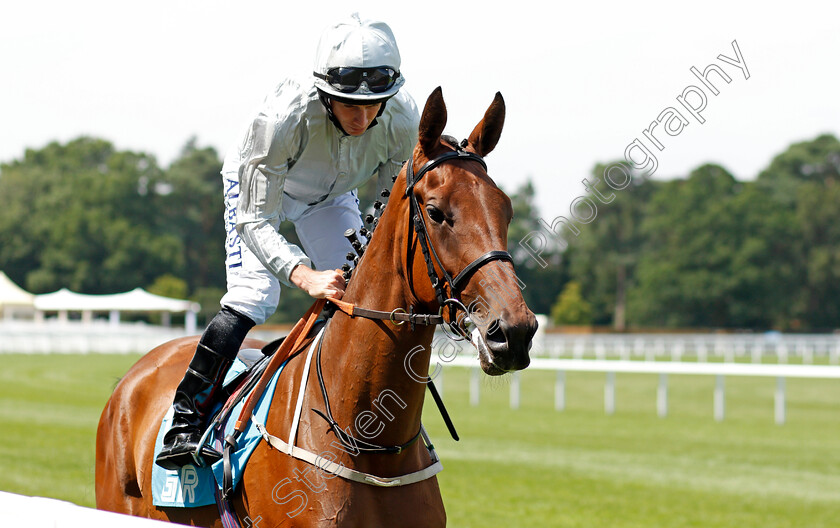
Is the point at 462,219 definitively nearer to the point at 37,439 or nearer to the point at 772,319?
the point at 37,439

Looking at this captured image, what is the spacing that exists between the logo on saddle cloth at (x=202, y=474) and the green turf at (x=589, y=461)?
82 cm

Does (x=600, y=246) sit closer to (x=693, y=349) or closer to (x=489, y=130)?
(x=693, y=349)

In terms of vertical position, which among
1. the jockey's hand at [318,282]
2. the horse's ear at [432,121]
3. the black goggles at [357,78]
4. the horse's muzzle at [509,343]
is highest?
the black goggles at [357,78]

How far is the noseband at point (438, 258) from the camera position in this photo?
8.48ft

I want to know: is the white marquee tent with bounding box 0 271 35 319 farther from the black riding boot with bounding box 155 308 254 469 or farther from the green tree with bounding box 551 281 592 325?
the black riding boot with bounding box 155 308 254 469

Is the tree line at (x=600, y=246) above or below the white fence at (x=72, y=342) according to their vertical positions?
above

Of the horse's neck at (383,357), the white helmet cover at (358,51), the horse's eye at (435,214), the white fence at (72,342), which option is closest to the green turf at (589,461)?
the horse's neck at (383,357)

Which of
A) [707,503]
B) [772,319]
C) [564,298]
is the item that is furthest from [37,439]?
[772,319]

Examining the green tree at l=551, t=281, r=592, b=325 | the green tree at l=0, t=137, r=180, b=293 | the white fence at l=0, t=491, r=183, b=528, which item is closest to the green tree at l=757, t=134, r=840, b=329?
the green tree at l=551, t=281, r=592, b=325

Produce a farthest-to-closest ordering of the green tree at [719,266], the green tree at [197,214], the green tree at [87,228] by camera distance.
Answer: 1. the green tree at [197,214]
2. the green tree at [87,228]
3. the green tree at [719,266]

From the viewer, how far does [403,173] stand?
296 cm

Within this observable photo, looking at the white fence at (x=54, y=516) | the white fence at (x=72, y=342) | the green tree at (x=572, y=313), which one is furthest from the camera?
the green tree at (x=572, y=313)

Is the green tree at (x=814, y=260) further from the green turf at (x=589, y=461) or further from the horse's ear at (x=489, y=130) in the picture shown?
the horse's ear at (x=489, y=130)

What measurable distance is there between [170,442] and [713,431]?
11.8 meters
